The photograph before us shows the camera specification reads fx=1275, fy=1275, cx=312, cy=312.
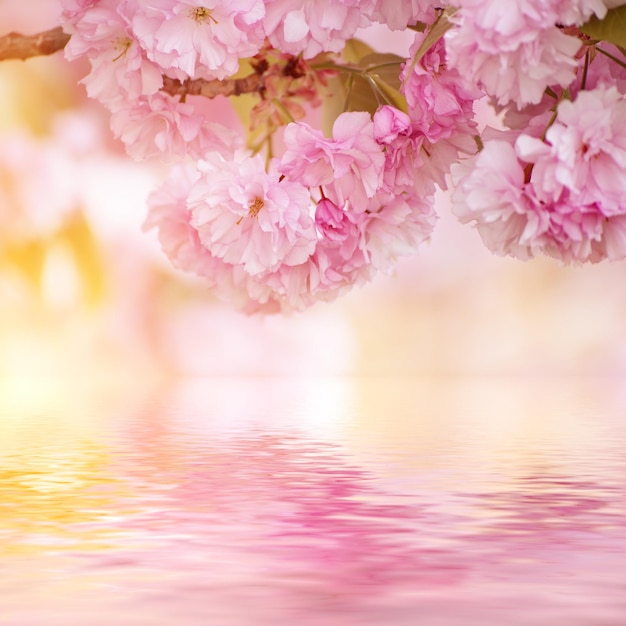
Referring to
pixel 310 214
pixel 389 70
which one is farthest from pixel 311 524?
pixel 389 70

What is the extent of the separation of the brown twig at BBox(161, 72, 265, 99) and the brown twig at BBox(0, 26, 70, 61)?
9 centimetres

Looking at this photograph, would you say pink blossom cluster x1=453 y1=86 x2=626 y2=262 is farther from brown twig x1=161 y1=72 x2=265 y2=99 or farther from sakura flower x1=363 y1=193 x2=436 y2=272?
brown twig x1=161 y1=72 x2=265 y2=99

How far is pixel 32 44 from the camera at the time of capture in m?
0.81

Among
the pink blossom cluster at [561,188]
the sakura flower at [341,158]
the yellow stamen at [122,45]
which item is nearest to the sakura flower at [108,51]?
the yellow stamen at [122,45]

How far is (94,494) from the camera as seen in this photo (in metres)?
0.71

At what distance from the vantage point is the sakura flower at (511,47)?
519 mm

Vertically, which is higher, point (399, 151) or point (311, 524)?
point (399, 151)

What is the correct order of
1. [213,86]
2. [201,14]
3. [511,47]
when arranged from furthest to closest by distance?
[213,86]
[201,14]
[511,47]

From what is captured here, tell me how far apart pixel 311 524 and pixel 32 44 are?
37 centimetres

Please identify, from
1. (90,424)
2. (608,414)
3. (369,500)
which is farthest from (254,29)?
(608,414)

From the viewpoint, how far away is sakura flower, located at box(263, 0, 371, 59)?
611mm

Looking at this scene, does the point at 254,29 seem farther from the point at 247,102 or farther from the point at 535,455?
the point at 535,455

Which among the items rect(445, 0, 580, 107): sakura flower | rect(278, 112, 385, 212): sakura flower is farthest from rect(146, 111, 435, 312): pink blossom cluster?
rect(445, 0, 580, 107): sakura flower

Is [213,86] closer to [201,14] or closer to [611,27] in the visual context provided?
[201,14]
